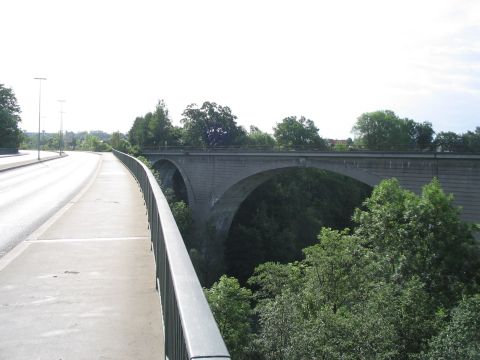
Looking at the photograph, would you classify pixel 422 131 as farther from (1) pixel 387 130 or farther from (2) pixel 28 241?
(2) pixel 28 241

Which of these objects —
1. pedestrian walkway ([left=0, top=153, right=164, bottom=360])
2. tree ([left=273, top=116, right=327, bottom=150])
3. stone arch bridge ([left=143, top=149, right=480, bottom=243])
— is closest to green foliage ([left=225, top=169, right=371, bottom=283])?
stone arch bridge ([left=143, top=149, right=480, bottom=243])

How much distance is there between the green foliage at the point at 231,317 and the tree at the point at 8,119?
63.1 meters

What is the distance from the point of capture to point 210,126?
9269cm

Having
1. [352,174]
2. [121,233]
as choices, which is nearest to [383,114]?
[352,174]

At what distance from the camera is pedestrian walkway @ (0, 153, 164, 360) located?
3.88 meters

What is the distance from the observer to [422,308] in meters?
15.3

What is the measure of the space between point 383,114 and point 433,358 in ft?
290

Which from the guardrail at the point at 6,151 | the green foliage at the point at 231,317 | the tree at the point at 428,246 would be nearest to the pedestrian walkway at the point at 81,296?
the green foliage at the point at 231,317

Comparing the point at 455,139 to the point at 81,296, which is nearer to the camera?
the point at 81,296

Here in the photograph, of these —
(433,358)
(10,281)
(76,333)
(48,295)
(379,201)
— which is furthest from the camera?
(379,201)

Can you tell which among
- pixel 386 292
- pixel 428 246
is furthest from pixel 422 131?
pixel 386 292

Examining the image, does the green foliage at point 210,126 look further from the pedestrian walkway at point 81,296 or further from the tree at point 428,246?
the pedestrian walkway at point 81,296

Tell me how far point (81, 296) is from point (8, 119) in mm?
75920

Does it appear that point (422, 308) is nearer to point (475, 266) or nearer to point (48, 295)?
point (475, 266)
